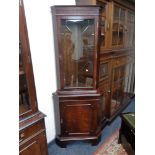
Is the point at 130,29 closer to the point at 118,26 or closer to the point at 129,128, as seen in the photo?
the point at 118,26

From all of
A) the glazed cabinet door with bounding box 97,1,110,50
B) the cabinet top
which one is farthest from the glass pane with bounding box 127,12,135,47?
the cabinet top

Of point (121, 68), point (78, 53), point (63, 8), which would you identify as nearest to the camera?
point (63, 8)

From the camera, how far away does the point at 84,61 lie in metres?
1.89

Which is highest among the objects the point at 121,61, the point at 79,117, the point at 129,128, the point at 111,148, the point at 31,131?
the point at 121,61

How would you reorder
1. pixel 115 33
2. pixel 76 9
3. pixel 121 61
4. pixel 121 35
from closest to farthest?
1. pixel 76 9
2. pixel 115 33
3. pixel 121 35
4. pixel 121 61

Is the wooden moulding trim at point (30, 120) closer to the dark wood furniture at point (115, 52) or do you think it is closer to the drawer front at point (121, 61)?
the dark wood furniture at point (115, 52)

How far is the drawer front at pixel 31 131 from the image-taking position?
1.29 metres

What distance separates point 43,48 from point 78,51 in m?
0.42

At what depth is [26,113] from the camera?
1335 mm

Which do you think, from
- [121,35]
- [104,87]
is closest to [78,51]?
[104,87]

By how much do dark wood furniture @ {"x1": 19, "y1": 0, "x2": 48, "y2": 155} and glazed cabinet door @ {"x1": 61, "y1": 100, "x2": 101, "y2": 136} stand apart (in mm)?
459

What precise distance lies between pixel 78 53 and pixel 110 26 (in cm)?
65

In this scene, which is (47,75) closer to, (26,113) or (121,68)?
(26,113)
